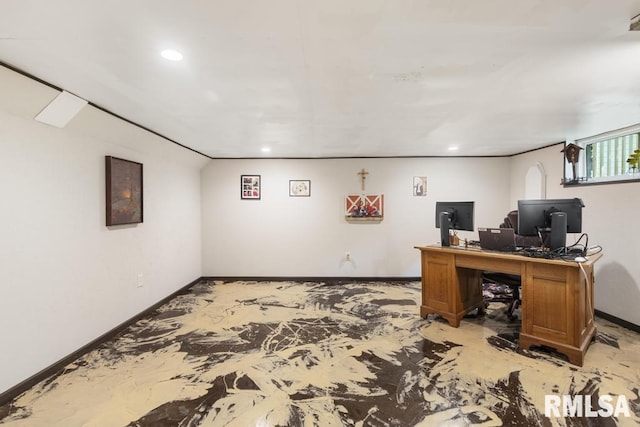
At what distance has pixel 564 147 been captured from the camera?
4.15 metres

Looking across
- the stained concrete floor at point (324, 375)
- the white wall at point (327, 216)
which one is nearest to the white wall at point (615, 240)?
the stained concrete floor at point (324, 375)

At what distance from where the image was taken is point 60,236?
8.42ft

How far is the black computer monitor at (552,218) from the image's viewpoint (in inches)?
111

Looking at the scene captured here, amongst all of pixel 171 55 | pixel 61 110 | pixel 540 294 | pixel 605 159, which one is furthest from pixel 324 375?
pixel 605 159

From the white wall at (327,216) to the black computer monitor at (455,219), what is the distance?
67.7 inches

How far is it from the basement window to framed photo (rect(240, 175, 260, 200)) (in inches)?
195

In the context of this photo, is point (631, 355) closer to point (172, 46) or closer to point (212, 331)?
point (212, 331)

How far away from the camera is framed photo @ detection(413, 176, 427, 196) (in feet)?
17.7

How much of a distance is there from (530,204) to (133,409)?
4.01 metres

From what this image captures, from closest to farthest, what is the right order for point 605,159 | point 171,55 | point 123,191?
1. point 171,55
2. point 123,191
3. point 605,159

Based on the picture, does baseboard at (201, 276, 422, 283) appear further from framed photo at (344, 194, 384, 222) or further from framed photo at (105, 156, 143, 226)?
framed photo at (105, 156, 143, 226)

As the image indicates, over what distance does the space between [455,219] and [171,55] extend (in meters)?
3.47

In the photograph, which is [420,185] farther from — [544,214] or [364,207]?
[544,214]

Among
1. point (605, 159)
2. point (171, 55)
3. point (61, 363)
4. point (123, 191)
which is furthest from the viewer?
point (605, 159)
